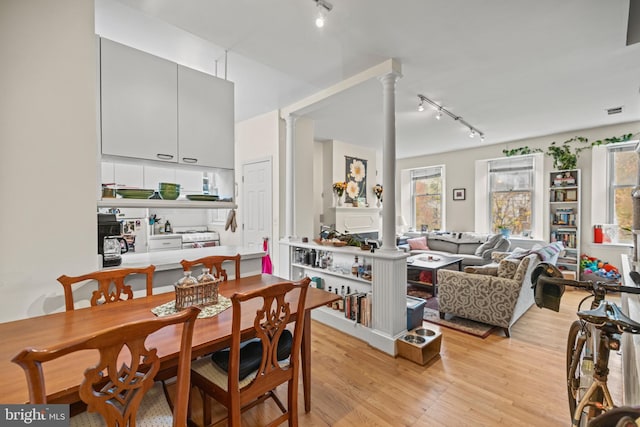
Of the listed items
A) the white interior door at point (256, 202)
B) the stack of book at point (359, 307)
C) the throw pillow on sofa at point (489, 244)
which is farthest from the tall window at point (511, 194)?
the white interior door at point (256, 202)

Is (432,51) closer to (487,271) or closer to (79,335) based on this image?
(487,271)

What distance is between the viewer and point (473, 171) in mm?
6492

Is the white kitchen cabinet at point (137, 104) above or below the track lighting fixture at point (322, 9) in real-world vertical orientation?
below

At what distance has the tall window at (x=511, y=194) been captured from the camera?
578cm

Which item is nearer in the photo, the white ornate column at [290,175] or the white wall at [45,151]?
the white wall at [45,151]

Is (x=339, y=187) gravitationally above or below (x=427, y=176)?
below

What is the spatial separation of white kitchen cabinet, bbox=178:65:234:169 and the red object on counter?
19.7 ft

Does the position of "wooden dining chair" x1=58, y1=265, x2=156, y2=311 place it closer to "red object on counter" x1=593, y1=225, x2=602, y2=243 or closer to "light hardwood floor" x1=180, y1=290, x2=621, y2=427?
"light hardwood floor" x1=180, y1=290, x2=621, y2=427

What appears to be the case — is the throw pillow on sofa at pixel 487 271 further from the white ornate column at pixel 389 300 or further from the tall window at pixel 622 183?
the tall window at pixel 622 183

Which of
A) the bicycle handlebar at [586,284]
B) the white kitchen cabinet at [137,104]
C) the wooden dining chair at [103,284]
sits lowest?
the wooden dining chair at [103,284]

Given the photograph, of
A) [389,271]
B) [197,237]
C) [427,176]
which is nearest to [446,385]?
[389,271]

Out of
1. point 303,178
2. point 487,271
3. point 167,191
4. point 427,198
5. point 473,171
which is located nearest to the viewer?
point 167,191
